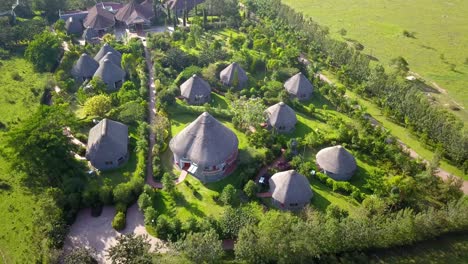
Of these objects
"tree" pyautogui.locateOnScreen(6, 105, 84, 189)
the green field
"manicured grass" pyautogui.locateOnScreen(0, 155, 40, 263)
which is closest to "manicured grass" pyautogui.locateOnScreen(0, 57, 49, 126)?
"manicured grass" pyautogui.locateOnScreen(0, 155, 40, 263)

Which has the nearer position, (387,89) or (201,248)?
(201,248)

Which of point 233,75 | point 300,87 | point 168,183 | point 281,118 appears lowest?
point 168,183

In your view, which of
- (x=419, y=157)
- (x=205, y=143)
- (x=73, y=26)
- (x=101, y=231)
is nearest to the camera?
(x=101, y=231)

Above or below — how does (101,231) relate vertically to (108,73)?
below

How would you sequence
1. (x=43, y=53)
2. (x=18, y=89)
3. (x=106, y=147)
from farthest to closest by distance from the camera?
1. (x=43, y=53)
2. (x=18, y=89)
3. (x=106, y=147)

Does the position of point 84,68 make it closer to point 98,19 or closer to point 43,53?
point 43,53

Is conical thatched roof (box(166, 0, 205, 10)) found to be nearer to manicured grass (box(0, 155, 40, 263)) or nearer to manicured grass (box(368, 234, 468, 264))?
manicured grass (box(0, 155, 40, 263))

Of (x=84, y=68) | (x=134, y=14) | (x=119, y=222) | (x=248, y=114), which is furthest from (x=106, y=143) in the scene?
(x=134, y=14)
